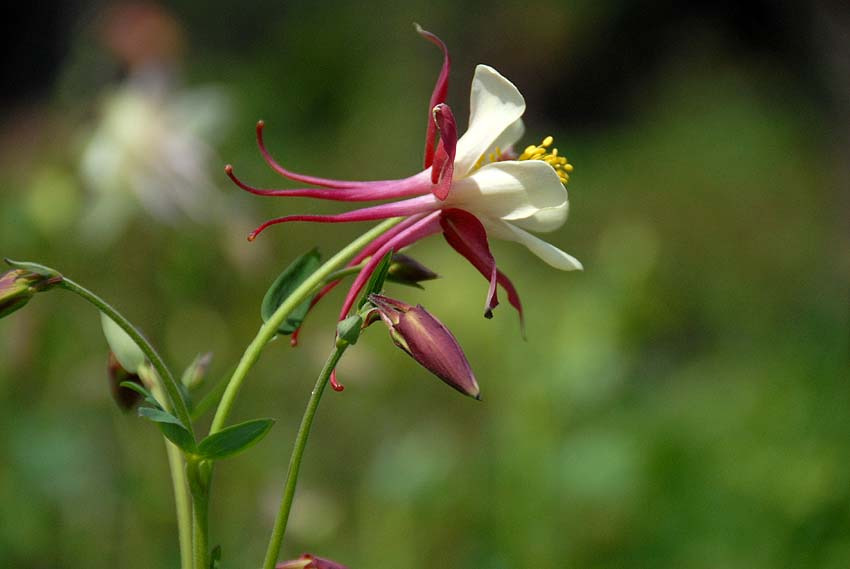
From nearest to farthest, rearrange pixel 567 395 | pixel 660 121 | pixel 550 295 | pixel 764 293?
pixel 567 395 → pixel 550 295 → pixel 764 293 → pixel 660 121

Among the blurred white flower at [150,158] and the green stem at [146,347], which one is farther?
the blurred white flower at [150,158]

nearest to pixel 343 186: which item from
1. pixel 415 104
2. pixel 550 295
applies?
pixel 550 295

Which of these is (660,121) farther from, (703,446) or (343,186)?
(343,186)

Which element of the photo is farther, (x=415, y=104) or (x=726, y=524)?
(x=415, y=104)

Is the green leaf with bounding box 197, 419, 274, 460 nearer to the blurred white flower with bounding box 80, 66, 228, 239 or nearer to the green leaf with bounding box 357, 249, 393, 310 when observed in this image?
the green leaf with bounding box 357, 249, 393, 310

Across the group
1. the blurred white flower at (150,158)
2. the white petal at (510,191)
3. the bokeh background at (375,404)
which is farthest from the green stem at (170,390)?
the blurred white flower at (150,158)

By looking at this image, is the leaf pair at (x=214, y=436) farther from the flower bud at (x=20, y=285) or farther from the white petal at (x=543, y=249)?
the white petal at (x=543, y=249)

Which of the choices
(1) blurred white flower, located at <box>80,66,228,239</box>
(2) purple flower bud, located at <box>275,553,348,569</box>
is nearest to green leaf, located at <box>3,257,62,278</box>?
(2) purple flower bud, located at <box>275,553,348,569</box>
